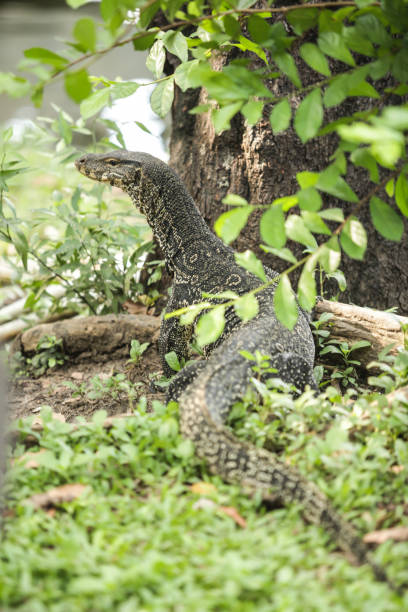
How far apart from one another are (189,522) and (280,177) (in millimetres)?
3143

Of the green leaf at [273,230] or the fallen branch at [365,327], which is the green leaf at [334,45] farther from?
the fallen branch at [365,327]

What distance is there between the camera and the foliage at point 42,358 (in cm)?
502

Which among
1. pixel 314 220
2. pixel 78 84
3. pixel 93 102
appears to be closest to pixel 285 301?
pixel 314 220

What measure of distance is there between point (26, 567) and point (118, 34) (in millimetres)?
2014

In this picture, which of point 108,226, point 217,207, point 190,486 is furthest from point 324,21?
point 108,226

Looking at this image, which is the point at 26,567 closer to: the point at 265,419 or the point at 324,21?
the point at 265,419

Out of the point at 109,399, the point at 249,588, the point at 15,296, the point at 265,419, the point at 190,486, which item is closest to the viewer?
the point at 249,588

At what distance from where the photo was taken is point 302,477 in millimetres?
2352

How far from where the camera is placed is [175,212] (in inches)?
179

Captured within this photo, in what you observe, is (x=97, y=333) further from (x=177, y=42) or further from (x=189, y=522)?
(x=189, y=522)

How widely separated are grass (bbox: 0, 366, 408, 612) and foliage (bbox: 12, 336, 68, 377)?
7.14ft

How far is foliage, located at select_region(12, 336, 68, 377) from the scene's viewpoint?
5.02m

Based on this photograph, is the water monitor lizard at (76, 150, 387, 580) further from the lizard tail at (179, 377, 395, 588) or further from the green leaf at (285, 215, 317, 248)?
the green leaf at (285, 215, 317, 248)

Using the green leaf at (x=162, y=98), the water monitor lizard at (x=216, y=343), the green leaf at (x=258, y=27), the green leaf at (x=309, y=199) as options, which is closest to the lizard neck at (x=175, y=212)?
the water monitor lizard at (x=216, y=343)
